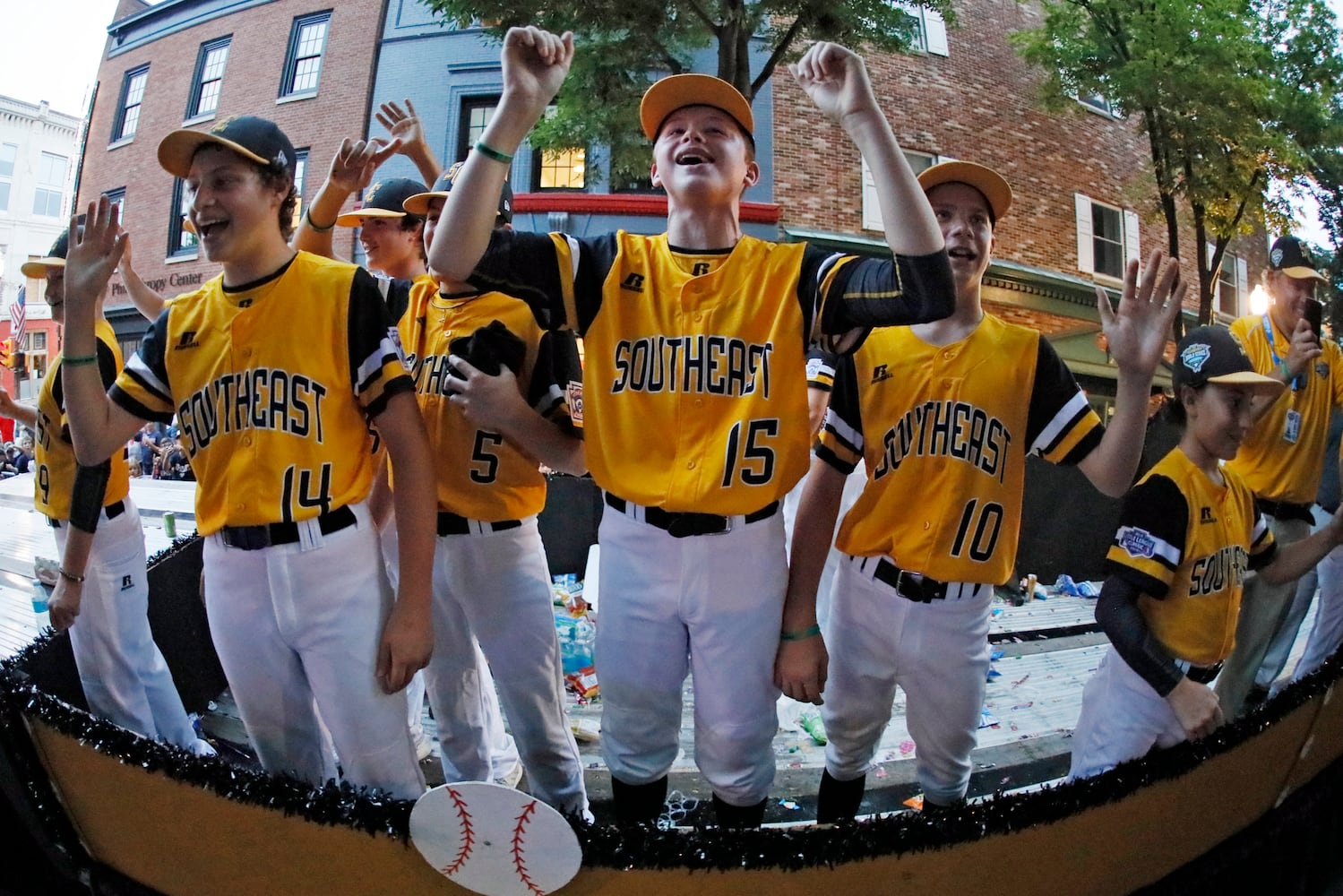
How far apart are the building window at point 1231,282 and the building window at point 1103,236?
0.20 meters

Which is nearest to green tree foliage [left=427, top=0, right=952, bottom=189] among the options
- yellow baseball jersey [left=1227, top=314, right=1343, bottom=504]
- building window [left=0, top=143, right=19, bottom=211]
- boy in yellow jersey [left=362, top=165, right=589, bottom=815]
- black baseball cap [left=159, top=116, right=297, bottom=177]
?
boy in yellow jersey [left=362, top=165, right=589, bottom=815]

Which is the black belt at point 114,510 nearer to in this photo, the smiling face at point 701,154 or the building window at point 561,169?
the building window at point 561,169

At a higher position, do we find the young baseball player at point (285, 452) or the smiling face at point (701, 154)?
the smiling face at point (701, 154)

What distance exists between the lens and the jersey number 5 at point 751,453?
94 cm

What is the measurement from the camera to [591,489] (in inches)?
145

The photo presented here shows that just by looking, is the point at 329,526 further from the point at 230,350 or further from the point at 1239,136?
the point at 1239,136

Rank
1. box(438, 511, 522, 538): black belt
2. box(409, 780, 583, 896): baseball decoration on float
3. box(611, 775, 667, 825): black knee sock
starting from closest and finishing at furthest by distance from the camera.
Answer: box(409, 780, 583, 896): baseball decoration on float
box(611, 775, 667, 825): black knee sock
box(438, 511, 522, 538): black belt

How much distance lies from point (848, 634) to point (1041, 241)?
1254mm

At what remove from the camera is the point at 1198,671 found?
1.16 meters

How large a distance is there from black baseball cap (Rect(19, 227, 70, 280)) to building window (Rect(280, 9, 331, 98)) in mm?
641

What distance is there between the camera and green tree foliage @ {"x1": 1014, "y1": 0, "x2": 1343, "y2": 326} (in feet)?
5.28

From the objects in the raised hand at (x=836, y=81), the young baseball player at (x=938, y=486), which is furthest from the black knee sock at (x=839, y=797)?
the raised hand at (x=836, y=81)

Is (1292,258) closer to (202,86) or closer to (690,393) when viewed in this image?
(690,393)

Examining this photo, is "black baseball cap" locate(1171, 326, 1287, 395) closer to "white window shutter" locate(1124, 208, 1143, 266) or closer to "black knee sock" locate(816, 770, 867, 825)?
"white window shutter" locate(1124, 208, 1143, 266)
